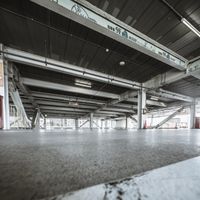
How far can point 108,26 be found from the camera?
8.71 feet

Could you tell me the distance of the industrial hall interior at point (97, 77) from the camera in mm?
322

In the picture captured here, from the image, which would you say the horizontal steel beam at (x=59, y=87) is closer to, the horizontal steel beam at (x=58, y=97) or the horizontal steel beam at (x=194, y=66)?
the horizontal steel beam at (x=58, y=97)

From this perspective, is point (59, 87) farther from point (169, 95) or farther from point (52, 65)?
point (169, 95)

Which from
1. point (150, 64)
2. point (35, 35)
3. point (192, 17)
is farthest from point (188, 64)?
point (35, 35)

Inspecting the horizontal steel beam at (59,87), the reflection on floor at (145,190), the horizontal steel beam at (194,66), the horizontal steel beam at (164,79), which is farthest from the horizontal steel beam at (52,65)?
the reflection on floor at (145,190)

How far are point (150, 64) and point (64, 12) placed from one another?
398 cm

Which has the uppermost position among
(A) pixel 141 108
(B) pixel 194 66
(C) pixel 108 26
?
(C) pixel 108 26

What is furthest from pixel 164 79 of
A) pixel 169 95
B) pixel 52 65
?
pixel 52 65

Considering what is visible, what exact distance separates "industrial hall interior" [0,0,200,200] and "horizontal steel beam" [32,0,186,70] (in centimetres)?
2

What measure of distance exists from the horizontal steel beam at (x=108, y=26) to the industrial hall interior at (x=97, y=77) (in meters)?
0.02

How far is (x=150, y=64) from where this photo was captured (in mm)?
4812

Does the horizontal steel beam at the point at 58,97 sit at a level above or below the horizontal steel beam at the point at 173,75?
below

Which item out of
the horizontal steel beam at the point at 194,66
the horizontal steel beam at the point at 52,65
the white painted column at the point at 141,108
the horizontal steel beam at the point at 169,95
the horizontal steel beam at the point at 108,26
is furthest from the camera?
the horizontal steel beam at the point at 169,95

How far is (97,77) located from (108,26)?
2.93 metres
